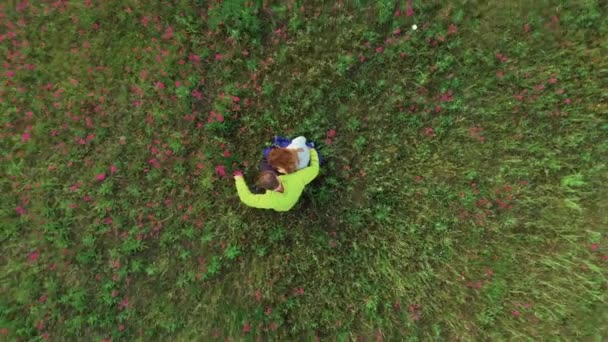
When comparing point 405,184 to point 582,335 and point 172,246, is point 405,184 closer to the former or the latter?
point 582,335

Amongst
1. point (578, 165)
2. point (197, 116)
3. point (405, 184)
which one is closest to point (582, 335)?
point (578, 165)

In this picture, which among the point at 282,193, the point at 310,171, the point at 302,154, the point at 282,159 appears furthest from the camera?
the point at 310,171

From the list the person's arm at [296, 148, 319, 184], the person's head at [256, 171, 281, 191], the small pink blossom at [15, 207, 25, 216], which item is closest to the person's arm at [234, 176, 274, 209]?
the person's head at [256, 171, 281, 191]

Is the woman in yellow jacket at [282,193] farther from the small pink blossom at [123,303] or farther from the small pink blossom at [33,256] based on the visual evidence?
the small pink blossom at [33,256]

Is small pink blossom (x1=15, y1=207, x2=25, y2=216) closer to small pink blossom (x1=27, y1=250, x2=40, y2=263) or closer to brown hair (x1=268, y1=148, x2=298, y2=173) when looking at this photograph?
small pink blossom (x1=27, y1=250, x2=40, y2=263)

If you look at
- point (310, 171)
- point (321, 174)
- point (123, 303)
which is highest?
point (310, 171)

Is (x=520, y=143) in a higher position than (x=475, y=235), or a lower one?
higher

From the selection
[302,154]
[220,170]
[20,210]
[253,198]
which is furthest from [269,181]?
[20,210]

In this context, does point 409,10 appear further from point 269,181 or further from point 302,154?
point 269,181
